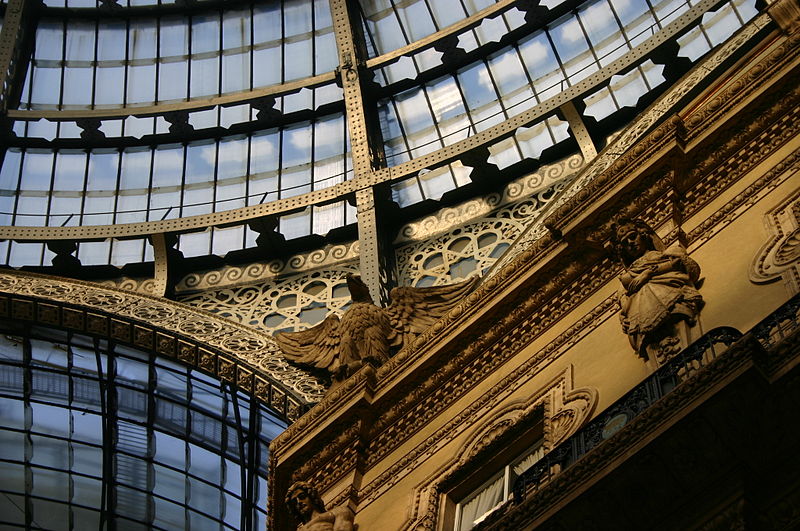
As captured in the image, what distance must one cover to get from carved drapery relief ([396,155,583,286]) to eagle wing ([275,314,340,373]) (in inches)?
110

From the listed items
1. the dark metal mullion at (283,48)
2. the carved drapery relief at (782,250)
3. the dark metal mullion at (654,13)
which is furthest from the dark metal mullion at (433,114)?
the carved drapery relief at (782,250)

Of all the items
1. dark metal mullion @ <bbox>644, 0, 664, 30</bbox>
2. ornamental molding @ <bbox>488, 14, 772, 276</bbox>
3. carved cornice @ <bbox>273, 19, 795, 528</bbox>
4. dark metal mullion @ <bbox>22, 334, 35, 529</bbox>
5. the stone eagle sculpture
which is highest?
dark metal mullion @ <bbox>644, 0, 664, 30</bbox>

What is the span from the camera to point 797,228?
12922mm

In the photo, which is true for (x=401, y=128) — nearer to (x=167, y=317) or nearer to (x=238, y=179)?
(x=238, y=179)

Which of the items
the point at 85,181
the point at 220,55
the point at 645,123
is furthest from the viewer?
the point at 220,55

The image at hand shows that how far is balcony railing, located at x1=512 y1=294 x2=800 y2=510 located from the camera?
1108 centimetres

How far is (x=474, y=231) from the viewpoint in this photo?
2417 cm

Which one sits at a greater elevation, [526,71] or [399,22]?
[399,22]

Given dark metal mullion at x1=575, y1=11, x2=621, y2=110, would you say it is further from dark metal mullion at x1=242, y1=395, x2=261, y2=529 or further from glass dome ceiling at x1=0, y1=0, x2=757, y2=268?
dark metal mullion at x1=242, y1=395, x2=261, y2=529

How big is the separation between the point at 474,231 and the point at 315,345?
13.6ft

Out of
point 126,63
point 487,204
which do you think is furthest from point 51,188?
point 487,204

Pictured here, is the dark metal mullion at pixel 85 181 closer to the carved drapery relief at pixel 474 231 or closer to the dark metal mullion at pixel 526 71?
the carved drapery relief at pixel 474 231

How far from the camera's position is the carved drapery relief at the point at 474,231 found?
23469 millimetres

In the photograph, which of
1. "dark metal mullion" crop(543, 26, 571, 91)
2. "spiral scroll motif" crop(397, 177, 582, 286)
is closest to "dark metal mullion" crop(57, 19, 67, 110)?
"spiral scroll motif" crop(397, 177, 582, 286)
